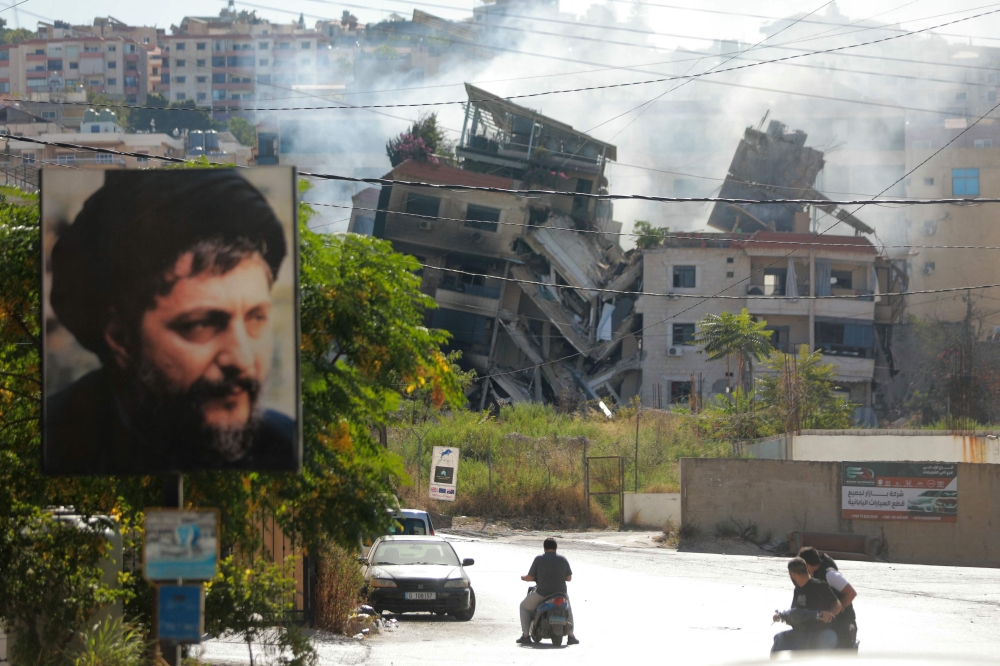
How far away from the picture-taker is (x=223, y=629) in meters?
9.71

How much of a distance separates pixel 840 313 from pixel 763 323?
33.4 feet

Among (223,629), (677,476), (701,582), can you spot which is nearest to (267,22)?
(677,476)

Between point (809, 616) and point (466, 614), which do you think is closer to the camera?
point (809, 616)

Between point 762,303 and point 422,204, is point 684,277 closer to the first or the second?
point 762,303

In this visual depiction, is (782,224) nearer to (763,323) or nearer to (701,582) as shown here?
(763,323)

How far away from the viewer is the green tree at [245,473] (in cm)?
887

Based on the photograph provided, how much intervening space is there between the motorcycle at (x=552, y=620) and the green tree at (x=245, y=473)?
528 cm

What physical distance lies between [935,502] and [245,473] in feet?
88.9

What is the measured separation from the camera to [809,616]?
10.3m

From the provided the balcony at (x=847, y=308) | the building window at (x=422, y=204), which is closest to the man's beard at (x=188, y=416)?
the building window at (x=422, y=204)

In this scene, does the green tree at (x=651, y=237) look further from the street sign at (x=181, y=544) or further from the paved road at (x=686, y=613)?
the street sign at (x=181, y=544)

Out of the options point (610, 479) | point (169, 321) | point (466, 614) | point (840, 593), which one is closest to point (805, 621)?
point (840, 593)

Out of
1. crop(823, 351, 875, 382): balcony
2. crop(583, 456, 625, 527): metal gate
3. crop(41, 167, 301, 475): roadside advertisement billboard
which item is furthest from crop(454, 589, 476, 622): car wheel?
crop(823, 351, 875, 382): balcony

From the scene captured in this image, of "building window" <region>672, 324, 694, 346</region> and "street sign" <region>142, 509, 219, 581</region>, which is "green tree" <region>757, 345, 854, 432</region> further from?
"street sign" <region>142, 509, 219, 581</region>
